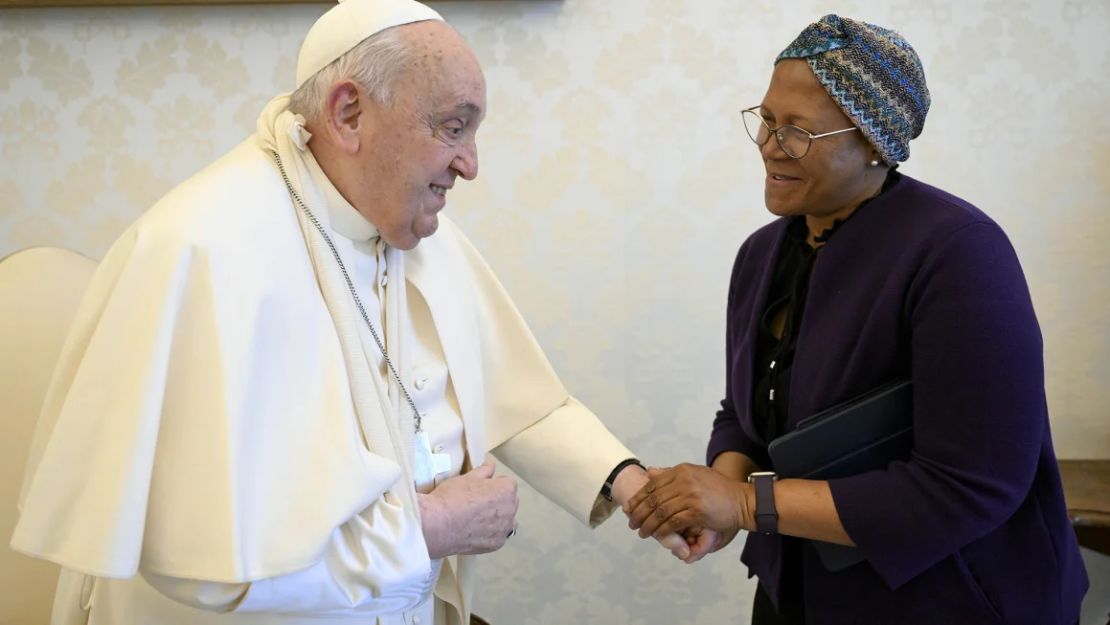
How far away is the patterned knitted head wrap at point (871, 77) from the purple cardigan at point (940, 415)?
0.40ft

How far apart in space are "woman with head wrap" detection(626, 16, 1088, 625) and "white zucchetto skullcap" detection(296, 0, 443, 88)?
69 centimetres

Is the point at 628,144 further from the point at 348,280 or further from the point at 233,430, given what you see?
the point at 233,430

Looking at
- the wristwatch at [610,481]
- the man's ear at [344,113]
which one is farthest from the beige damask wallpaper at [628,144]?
the man's ear at [344,113]

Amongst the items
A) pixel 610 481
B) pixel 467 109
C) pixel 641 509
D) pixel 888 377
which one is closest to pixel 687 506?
pixel 641 509

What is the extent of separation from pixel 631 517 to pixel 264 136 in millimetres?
1031

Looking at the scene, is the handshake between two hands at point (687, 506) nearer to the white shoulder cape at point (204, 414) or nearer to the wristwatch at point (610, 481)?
the wristwatch at point (610, 481)

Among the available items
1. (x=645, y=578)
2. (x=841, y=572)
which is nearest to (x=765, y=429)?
(x=841, y=572)

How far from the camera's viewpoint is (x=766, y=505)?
1.93m

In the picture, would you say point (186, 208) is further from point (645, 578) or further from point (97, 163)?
point (645, 578)

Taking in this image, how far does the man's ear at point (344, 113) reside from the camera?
1.83 m

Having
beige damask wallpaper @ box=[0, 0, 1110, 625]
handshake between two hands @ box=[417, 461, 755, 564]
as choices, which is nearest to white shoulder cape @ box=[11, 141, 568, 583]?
handshake between two hands @ box=[417, 461, 755, 564]

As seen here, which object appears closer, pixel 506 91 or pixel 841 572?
pixel 841 572

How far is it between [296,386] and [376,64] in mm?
559

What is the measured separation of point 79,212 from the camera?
322cm
